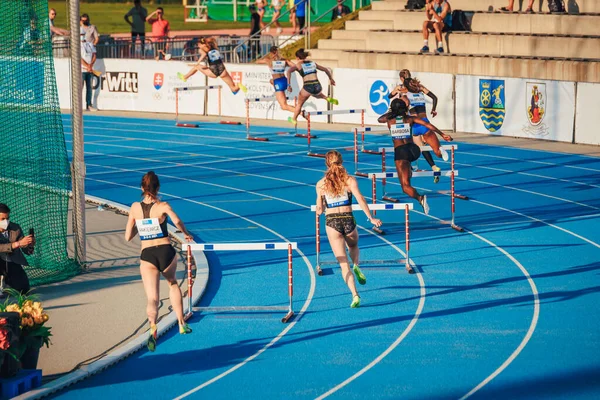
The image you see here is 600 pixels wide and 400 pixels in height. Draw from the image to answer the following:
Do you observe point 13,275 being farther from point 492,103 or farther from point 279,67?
point 492,103

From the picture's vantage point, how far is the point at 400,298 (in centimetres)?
1380

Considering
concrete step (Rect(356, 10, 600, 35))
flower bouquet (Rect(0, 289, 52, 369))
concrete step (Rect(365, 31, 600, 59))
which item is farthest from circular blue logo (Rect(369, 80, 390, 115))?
flower bouquet (Rect(0, 289, 52, 369))

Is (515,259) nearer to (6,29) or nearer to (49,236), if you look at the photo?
(49,236)

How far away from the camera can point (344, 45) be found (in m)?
33.4

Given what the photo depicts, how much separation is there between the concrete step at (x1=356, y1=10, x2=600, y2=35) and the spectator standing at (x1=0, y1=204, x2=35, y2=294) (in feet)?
65.3

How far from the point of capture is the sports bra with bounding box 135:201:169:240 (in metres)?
11.4

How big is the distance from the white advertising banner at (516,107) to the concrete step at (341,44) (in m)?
6.02

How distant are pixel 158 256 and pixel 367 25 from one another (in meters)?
23.5

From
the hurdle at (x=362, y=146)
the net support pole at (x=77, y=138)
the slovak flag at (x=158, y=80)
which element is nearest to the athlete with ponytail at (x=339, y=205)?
the net support pole at (x=77, y=138)

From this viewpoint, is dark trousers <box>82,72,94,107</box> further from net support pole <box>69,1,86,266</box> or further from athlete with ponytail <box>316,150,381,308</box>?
athlete with ponytail <box>316,150,381,308</box>

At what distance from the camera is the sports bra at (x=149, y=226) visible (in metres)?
11.4

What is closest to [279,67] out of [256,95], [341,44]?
[256,95]

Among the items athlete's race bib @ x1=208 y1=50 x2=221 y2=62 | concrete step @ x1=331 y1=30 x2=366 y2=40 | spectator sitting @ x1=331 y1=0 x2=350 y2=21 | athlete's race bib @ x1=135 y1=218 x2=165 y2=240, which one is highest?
spectator sitting @ x1=331 y1=0 x2=350 y2=21

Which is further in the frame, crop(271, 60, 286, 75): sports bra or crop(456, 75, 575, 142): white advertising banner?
crop(271, 60, 286, 75): sports bra
